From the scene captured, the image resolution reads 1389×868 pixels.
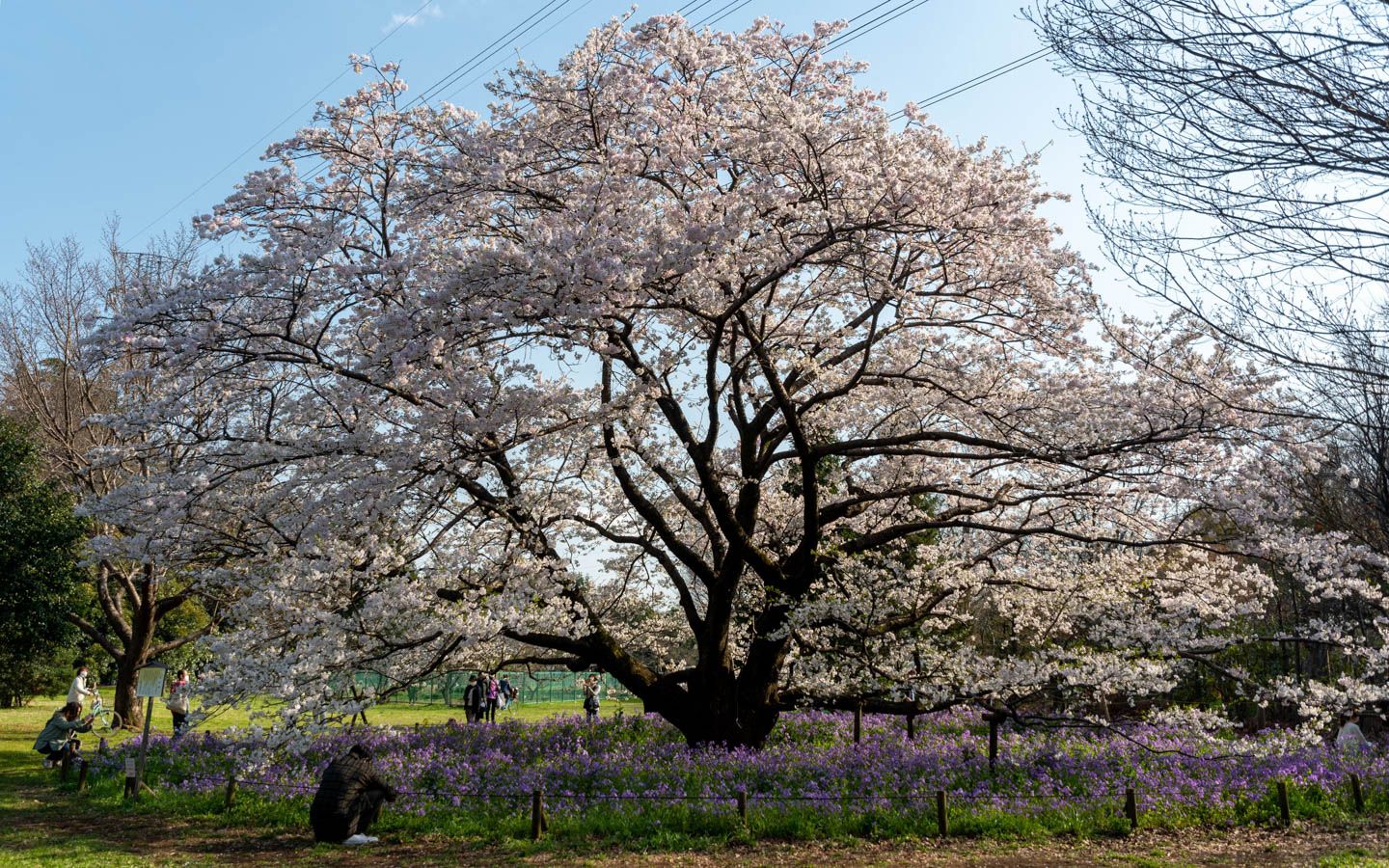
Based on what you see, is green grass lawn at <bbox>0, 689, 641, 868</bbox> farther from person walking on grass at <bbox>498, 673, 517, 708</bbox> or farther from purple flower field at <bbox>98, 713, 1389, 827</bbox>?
person walking on grass at <bbox>498, 673, 517, 708</bbox>

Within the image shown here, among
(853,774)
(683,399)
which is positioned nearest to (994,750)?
(853,774)

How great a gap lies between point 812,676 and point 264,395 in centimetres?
815

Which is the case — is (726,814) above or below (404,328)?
below

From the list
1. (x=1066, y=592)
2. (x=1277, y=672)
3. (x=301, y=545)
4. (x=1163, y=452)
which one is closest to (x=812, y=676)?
(x=1066, y=592)

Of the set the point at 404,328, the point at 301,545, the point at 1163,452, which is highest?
the point at 404,328

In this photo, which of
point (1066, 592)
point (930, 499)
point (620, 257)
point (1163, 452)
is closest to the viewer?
point (620, 257)

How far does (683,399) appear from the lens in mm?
11344

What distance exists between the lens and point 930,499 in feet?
59.6

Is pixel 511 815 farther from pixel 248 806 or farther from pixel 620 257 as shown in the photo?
pixel 620 257

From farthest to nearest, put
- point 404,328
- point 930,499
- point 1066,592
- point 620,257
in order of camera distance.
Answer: point 930,499 < point 1066,592 < point 404,328 < point 620,257

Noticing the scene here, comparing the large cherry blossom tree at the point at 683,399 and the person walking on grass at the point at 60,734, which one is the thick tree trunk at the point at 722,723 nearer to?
the large cherry blossom tree at the point at 683,399

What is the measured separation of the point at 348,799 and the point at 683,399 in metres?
5.88

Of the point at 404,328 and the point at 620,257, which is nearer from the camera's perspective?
the point at 620,257

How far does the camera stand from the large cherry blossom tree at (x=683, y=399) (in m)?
7.97
